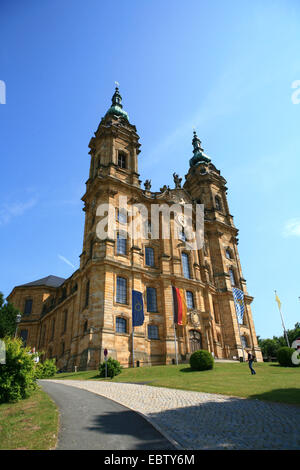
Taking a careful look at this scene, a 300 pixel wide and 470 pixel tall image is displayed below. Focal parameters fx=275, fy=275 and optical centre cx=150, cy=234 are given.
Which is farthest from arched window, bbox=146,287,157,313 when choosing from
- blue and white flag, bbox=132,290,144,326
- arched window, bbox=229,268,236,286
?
arched window, bbox=229,268,236,286

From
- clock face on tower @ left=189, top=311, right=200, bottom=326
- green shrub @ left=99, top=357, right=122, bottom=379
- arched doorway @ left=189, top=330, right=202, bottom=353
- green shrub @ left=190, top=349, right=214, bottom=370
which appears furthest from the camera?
clock face on tower @ left=189, top=311, right=200, bottom=326

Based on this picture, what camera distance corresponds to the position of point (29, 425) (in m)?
7.05

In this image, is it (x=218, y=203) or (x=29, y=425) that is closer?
(x=29, y=425)

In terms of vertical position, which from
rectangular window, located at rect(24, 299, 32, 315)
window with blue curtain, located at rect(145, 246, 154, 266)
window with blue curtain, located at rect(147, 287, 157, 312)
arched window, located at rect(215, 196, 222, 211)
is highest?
arched window, located at rect(215, 196, 222, 211)

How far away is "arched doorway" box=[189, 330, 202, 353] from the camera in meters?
33.0

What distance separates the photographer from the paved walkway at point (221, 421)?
5.58 metres

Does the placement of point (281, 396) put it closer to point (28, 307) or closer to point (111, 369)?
point (111, 369)

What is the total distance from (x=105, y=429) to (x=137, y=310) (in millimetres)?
21442

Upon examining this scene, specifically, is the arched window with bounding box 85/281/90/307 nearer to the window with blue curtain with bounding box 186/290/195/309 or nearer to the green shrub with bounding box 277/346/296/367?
the window with blue curtain with bounding box 186/290/195/309

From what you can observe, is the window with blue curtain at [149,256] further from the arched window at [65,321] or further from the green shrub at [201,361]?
the green shrub at [201,361]

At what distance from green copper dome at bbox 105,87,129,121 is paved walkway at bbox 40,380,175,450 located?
1730 inches

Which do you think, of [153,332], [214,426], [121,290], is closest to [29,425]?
[214,426]
